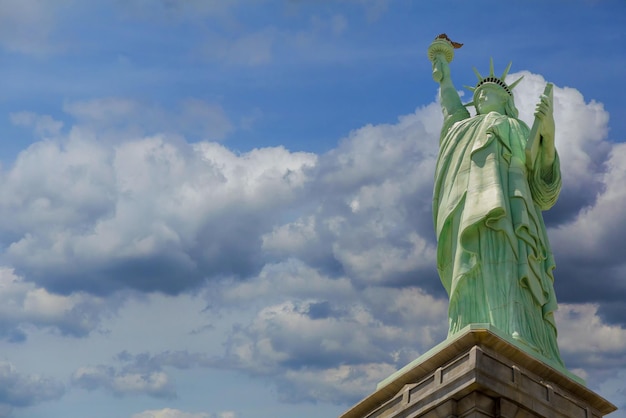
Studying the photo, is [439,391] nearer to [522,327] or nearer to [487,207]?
[522,327]

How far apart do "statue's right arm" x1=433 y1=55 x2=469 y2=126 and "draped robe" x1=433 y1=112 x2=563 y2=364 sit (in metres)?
1.27

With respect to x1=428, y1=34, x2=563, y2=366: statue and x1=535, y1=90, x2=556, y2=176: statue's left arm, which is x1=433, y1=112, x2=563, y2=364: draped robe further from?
x1=535, y1=90, x2=556, y2=176: statue's left arm

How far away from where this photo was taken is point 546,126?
18672 mm

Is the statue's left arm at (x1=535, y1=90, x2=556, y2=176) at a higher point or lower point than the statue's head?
lower

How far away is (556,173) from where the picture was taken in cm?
1925

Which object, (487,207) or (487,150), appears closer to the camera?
(487,207)

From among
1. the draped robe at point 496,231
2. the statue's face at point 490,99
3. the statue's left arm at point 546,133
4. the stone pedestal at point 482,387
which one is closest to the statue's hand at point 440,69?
the statue's face at point 490,99

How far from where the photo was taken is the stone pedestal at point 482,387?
12.0 m

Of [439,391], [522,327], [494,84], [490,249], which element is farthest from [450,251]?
[439,391]

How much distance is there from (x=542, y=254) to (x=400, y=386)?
19.2 feet

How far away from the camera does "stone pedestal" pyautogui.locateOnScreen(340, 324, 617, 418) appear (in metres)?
12.0

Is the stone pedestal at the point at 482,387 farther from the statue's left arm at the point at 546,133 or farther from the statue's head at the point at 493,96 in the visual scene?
the statue's head at the point at 493,96

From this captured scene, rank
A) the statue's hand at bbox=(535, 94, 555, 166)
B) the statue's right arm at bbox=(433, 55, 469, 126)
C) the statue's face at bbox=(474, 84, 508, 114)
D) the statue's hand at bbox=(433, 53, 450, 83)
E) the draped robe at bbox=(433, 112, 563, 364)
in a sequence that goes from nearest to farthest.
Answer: the draped robe at bbox=(433, 112, 563, 364) < the statue's hand at bbox=(535, 94, 555, 166) < the statue's face at bbox=(474, 84, 508, 114) < the statue's right arm at bbox=(433, 55, 469, 126) < the statue's hand at bbox=(433, 53, 450, 83)

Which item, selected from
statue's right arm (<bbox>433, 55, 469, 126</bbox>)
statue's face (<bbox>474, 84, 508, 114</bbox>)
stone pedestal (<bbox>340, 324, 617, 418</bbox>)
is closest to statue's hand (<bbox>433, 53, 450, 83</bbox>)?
statue's right arm (<bbox>433, 55, 469, 126</bbox>)
